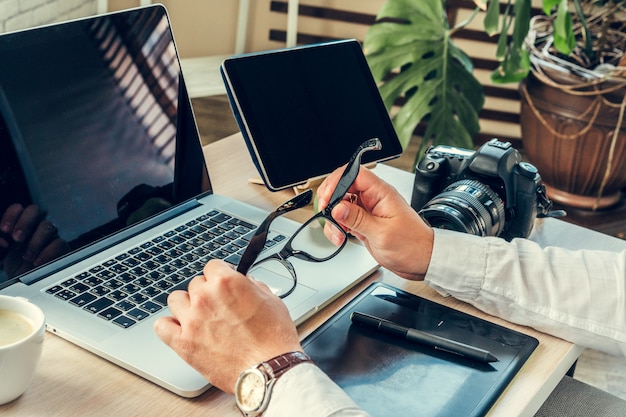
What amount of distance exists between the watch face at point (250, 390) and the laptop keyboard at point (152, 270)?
174 mm

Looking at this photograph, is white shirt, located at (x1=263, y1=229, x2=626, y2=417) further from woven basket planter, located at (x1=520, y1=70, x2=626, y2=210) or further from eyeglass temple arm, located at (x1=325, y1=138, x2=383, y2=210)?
woven basket planter, located at (x1=520, y1=70, x2=626, y2=210)

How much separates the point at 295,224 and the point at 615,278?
419 millimetres

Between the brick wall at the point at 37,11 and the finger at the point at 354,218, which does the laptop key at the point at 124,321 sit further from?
the brick wall at the point at 37,11

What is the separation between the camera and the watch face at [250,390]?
70cm

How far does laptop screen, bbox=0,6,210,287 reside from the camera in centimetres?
88

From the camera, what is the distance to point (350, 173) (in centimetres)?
87

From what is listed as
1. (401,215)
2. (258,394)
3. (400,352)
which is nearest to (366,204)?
(401,215)

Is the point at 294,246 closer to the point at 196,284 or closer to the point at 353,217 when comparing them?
the point at 353,217

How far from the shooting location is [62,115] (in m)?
0.93

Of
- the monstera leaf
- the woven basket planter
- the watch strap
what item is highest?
the watch strap

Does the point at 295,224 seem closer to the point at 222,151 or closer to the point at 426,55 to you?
the point at 222,151

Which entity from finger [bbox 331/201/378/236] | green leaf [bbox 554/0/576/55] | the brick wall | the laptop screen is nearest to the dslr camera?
finger [bbox 331/201/378/236]

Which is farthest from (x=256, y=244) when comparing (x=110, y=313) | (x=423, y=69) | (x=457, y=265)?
(x=423, y=69)

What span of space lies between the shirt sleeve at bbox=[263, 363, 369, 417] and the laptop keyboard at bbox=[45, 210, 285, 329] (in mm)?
204
